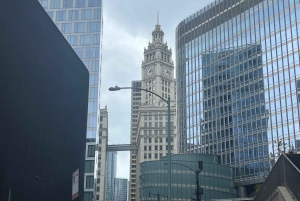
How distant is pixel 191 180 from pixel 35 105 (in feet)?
185

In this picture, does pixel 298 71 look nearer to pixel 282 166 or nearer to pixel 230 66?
pixel 230 66

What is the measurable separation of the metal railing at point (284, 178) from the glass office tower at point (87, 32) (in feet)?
214

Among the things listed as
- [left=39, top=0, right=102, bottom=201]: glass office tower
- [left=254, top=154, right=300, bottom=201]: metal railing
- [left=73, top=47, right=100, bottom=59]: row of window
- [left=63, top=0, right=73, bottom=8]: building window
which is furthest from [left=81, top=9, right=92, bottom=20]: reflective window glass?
[left=254, top=154, right=300, bottom=201]: metal railing

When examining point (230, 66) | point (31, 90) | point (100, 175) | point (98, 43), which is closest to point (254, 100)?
point (230, 66)

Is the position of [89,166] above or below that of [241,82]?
below

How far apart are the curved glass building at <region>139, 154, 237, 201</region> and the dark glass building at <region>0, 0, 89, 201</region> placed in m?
36.7

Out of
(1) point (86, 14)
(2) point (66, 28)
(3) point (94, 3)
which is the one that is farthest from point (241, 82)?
(2) point (66, 28)

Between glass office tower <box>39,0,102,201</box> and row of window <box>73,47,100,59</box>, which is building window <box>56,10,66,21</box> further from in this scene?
row of window <box>73,47,100,59</box>

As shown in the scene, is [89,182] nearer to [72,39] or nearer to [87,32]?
[72,39]

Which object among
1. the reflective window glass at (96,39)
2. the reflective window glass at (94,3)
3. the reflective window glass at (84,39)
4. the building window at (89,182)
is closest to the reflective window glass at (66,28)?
the reflective window glass at (84,39)

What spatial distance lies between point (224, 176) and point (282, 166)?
Result: 236ft

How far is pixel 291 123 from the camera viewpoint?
8312 centimetres

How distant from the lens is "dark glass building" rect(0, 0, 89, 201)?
4106 cm

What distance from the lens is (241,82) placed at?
99.2m
